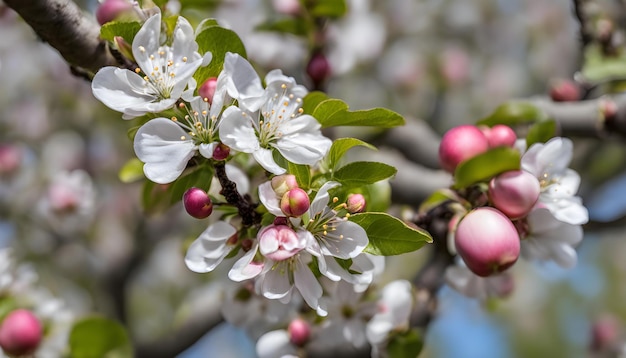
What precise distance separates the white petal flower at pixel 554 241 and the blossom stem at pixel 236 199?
426 mm

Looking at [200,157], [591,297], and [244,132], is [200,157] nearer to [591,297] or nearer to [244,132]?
[244,132]

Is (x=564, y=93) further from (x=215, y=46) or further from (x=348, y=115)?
(x=215, y=46)

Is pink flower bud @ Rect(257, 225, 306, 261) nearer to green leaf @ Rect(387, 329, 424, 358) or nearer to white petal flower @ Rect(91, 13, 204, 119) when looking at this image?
white petal flower @ Rect(91, 13, 204, 119)

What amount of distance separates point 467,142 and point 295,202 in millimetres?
323

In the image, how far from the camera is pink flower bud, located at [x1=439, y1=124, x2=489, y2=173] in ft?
3.08

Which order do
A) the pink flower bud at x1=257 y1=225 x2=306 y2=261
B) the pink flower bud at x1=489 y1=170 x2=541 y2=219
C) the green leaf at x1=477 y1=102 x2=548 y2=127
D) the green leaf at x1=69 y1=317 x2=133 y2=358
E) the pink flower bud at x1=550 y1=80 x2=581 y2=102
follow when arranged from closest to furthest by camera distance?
1. the pink flower bud at x1=257 y1=225 x2=306 y2=261
2. the pink flower bud at x1=489 y1=170 x2=541 y2=219
3. the green leaf at x1=477 y1=102 x2=548 y2=127
4. the green leaf at x1=69 y1=317 x2=133 y2=358
5. the pink flower bud at x1=550 y1=80 x2=581 y2=102

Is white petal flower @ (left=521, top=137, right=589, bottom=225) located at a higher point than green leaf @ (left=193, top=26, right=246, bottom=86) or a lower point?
lower

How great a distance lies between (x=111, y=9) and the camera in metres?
0.93

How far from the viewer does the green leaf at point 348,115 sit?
83 cm

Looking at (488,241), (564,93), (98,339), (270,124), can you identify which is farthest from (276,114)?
(564,93)

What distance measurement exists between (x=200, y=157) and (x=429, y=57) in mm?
2950

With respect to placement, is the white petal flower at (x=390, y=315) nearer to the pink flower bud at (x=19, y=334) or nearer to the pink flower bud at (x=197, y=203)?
the pink flower bud at (x=197, y=203)

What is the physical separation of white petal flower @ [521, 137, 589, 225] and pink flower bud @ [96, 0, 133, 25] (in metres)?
0.62

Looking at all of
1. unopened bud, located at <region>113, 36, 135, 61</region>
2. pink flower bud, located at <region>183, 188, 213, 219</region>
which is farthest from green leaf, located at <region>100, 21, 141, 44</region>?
pink flower bud, located at <region>183, 188, 213, 219</region>
